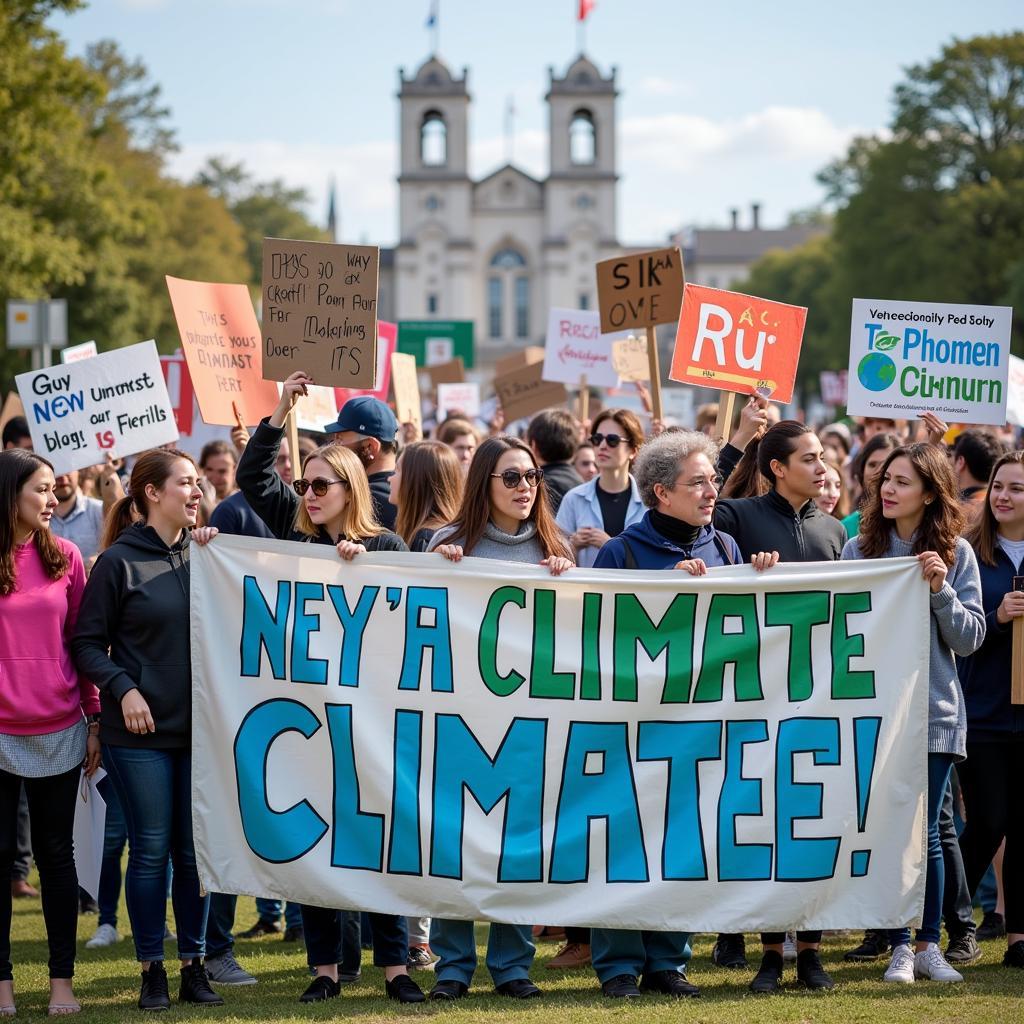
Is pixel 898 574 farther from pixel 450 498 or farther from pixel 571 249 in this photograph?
pixel 571 249

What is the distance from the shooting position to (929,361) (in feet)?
25.2

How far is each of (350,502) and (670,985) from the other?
2091 mm

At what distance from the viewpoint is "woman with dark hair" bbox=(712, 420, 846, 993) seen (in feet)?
19.5

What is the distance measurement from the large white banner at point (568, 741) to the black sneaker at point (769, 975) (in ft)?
0.78

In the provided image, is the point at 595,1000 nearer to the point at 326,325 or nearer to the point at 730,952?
the point at 730,952

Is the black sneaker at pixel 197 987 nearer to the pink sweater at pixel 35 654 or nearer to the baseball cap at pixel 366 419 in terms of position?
the pink sweater at pixel 35 654

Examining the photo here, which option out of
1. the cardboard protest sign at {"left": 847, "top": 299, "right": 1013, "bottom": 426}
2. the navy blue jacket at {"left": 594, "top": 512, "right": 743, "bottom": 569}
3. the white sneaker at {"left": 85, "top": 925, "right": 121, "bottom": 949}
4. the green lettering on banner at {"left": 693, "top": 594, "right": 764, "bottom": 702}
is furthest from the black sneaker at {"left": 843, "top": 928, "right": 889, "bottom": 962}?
the white sneaker at {"left": 85, "top": 925, "right": 121, "bottom": 949}

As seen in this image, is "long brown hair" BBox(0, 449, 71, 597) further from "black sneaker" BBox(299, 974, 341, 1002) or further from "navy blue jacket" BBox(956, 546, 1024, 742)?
"navy blue jacket" BBox(956, 546, 1024, 742)

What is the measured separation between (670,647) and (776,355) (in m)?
2.35

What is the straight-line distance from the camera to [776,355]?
24.3 ft

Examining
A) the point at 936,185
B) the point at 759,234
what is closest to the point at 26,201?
the point at 936,185

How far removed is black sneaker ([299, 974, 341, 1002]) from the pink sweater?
1285 millimetres

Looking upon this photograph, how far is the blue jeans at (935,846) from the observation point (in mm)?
5562

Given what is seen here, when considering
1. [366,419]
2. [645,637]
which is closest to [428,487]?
[366,419]
